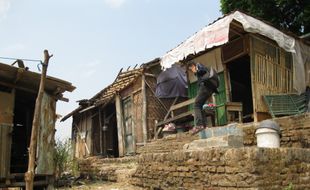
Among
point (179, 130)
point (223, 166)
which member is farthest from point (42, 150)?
point (223, 166)

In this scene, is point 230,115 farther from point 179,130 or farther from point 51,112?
point 51,112

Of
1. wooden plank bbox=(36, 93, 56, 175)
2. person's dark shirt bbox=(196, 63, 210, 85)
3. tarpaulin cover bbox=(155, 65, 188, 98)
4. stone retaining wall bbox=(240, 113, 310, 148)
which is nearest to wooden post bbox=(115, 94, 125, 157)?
tarpaulin cover bbox=(155, 65, 188, 98)

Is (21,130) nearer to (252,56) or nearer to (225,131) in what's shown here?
(225,131)

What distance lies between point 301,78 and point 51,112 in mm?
7196

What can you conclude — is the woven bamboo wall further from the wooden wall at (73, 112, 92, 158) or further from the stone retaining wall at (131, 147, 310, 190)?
the stone retaining wall at (131, 147, 310, 190)

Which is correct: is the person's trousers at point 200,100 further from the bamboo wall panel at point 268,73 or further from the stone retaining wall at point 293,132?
the bamboo wall panel at point 268,73

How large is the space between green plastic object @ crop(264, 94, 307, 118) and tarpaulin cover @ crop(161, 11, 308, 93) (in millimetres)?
497

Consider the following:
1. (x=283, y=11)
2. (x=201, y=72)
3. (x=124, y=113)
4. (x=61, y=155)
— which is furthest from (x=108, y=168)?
(x=283, y=11)

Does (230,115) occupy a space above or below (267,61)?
below

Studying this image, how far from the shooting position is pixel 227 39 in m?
9.65

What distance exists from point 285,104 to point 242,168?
222 inches

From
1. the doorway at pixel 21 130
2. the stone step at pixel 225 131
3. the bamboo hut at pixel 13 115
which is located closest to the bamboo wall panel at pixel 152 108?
the doorway at pixel 21 130

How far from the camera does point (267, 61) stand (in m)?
10.8

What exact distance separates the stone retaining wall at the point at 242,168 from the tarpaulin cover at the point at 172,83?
6.74 metres
